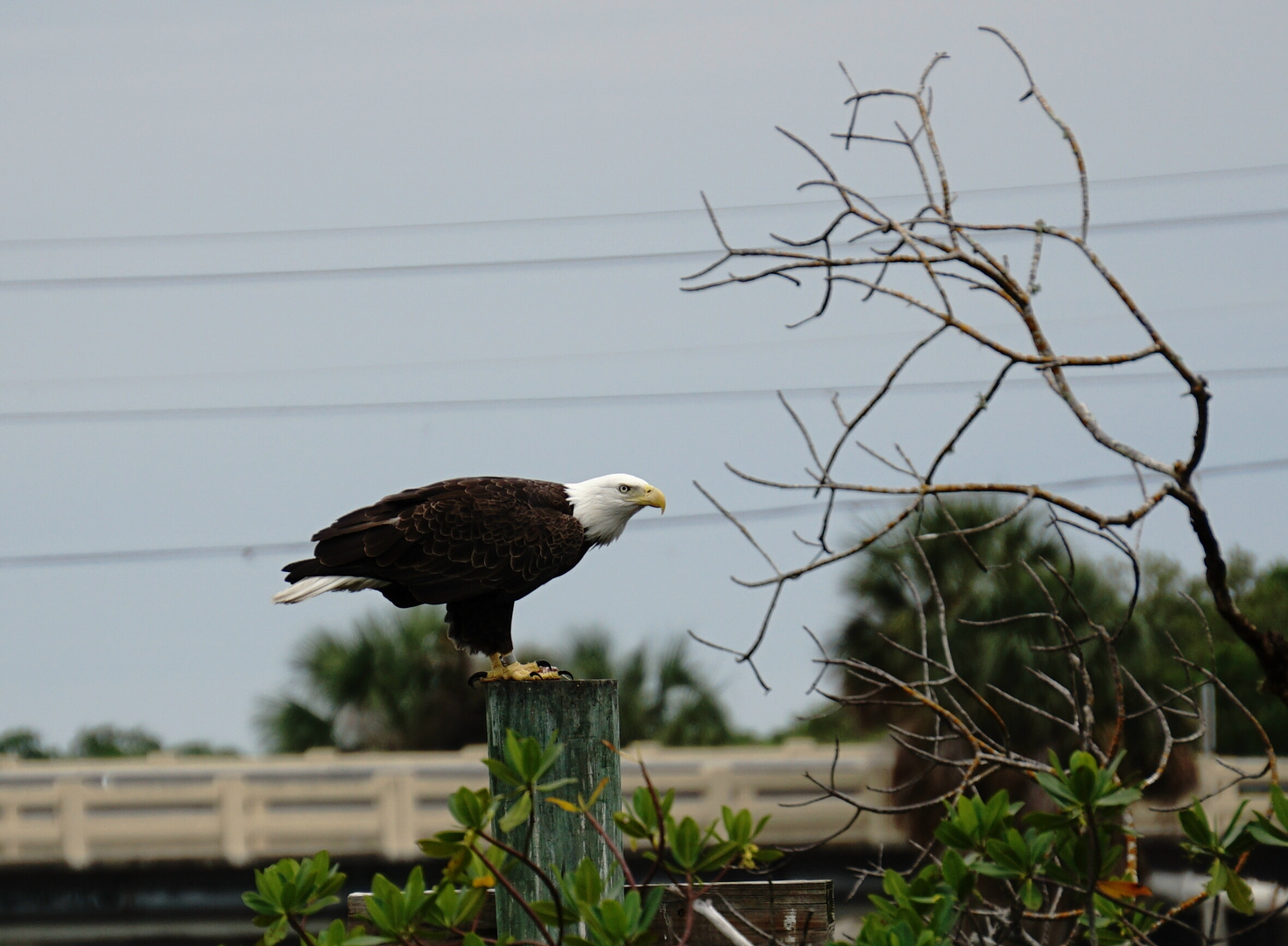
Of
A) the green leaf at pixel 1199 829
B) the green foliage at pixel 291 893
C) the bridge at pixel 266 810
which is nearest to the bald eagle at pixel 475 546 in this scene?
the green foliage at pixel 291 893

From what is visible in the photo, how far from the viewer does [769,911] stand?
2893 millimetres

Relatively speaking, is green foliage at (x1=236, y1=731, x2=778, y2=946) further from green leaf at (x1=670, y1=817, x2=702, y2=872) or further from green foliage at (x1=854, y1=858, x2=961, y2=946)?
green foliage at (x1=854, y1=858, x2=961, y2=946)

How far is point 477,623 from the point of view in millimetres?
Answer: 4477

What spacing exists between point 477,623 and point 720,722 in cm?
1664

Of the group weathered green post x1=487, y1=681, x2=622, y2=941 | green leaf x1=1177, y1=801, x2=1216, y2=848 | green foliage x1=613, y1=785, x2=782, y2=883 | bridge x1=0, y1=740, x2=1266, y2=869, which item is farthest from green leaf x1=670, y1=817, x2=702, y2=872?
bridge x1=0, y1=740, x2=1266, y2=869

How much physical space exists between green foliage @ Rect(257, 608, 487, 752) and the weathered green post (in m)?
16.7

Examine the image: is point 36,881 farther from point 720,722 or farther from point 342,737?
point 720,722

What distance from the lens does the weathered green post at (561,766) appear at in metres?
2.86

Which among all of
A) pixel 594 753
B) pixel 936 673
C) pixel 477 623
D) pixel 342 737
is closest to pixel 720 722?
pixel 342 737

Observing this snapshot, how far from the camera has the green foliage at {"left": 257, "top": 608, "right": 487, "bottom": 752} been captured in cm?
1953

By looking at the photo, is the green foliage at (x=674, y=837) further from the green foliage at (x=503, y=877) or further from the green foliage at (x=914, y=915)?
the green foliage at (x=914, y=915)

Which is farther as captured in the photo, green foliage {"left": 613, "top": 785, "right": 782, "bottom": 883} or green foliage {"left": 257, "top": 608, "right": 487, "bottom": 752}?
green foliage {"left": 257, "top": 608, "right": 487, "bottom": 752}

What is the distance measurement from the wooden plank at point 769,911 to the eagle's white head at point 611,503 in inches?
68.7

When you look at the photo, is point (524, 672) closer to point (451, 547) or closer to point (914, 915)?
point (451, 547)
